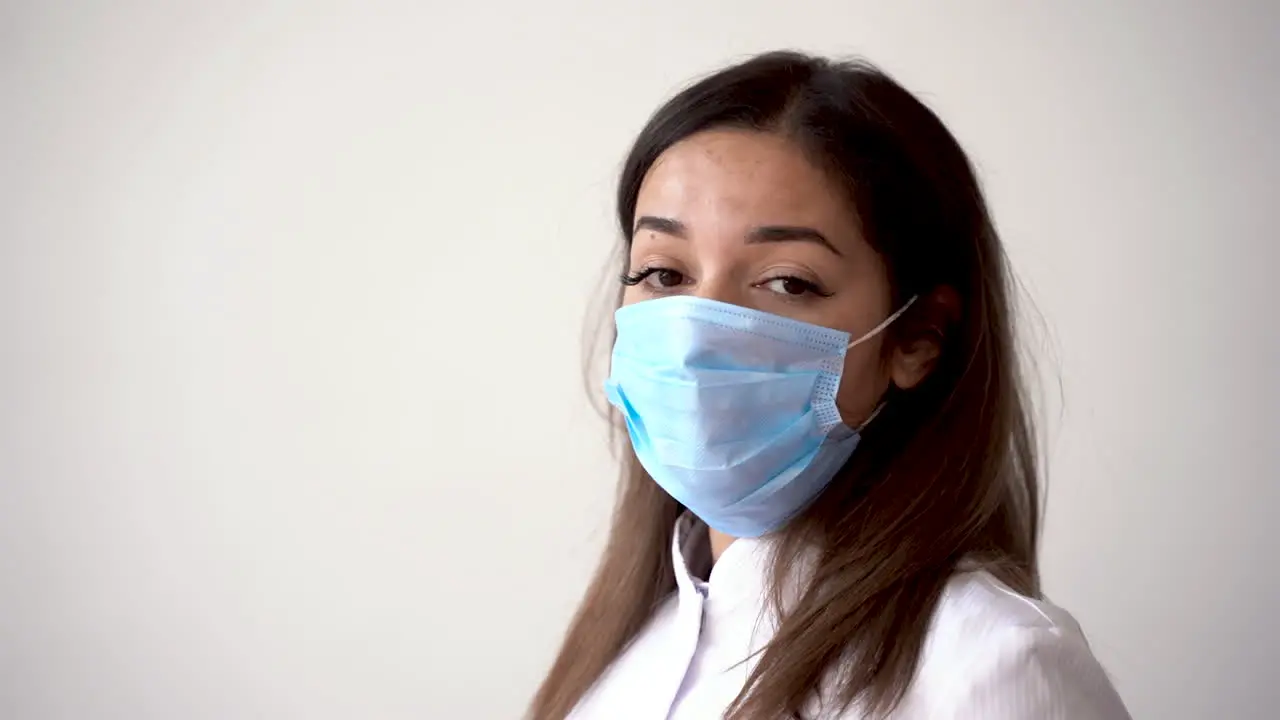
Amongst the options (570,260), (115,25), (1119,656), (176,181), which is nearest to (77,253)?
(176,181)

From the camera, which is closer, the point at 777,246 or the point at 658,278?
the point at 777,246

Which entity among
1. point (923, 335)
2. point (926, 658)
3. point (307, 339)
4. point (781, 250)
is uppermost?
point (781, 250)

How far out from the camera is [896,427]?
1.39 meters

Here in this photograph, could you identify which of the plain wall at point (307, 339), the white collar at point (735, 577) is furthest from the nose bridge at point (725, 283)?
the plain wall at point (307, 339)

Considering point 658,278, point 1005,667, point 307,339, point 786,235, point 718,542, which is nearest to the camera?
point 1005,667

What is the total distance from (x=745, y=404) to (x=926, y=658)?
33 cm

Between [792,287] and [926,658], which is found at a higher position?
[792,287]

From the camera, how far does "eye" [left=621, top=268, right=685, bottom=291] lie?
1.39 meters

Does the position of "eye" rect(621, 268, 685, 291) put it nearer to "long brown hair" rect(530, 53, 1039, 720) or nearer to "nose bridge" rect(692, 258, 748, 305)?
"nose bridge" rect(692, 258, 748, 305)

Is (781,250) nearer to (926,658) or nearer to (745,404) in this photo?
(745,404)

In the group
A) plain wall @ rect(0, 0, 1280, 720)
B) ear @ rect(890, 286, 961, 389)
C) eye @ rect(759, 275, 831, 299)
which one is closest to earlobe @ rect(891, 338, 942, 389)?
ear @ rect(890, 286, 961, 389)

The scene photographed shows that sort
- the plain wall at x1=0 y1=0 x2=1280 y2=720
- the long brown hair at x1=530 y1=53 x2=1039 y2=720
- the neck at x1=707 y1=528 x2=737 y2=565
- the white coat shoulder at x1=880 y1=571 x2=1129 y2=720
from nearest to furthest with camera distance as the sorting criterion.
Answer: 1. the white coat shoulder at x1=880 y1=571 x2=1129 y2=720
2. the long brown hair at x1=530 y1=53 x2=1039 y2=720
3. the neck at x1=707 y1=528 x2=737 y2=565
4. the plain wall at x1=0 y1=0 x2=1280 y2=720

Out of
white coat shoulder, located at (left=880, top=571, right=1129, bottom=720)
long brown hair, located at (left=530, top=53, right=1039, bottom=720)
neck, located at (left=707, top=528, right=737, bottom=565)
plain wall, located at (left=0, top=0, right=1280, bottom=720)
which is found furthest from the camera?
plain wall, located at (left=0, top=0, right=1280, bottom=720)

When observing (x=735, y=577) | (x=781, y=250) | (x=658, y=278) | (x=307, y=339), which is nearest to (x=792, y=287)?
(x=781, y=250)
